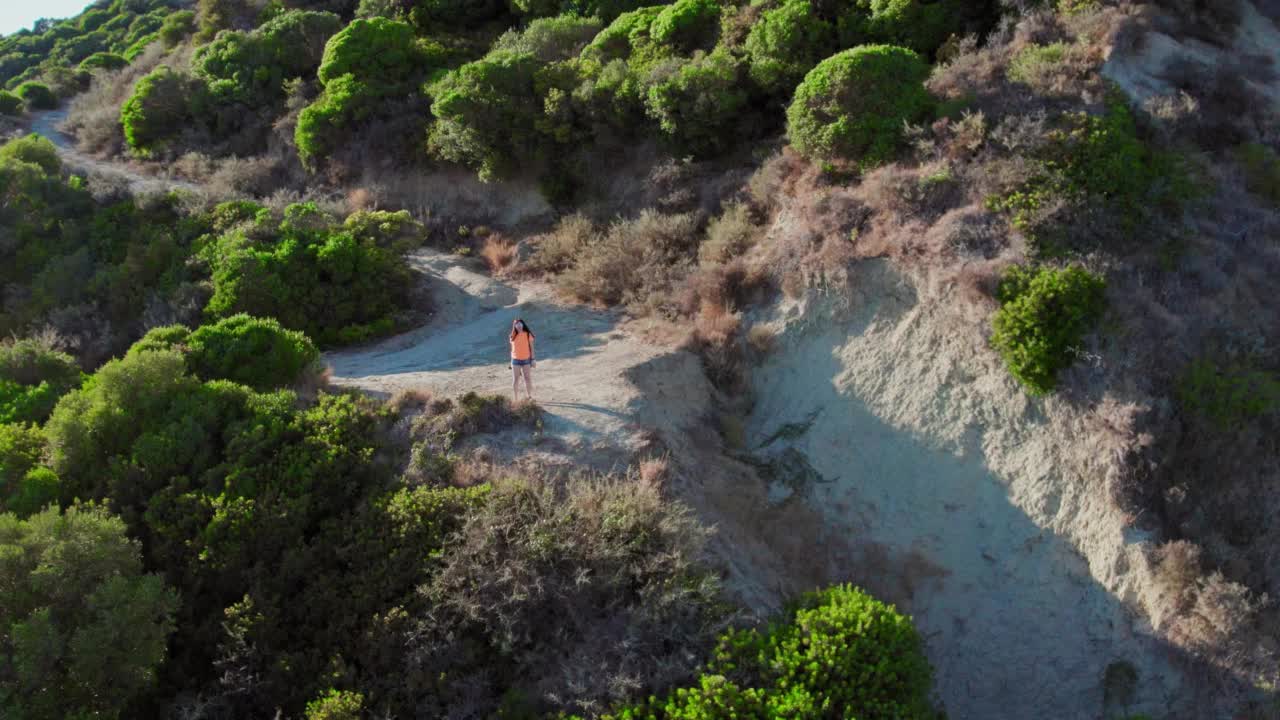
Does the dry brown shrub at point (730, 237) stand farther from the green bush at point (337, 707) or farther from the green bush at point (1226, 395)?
the green bush at point (337, 707)

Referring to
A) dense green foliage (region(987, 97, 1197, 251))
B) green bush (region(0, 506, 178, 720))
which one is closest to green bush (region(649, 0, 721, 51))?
dense green foliage (region(987, 97, 1197, 251))

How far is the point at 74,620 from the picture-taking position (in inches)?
299

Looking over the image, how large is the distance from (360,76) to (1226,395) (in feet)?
67.4

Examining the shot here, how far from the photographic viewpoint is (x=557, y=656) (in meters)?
8.26

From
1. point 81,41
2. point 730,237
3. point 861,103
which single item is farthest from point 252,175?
point 81,41

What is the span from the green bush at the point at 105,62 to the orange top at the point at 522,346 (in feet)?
116

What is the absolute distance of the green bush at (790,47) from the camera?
1619 centimetres

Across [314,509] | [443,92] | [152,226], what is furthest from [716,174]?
[152,226]

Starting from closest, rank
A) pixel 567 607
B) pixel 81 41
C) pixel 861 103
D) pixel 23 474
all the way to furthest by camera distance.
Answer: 1. pixel 567 607
2. pixel 23 474
3. pixel 861 103
4. pixel 81 41

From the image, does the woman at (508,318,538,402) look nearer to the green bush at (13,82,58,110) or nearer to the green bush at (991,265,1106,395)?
the green bush at (991,265,1106,395)

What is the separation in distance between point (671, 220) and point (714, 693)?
1000 centimetres

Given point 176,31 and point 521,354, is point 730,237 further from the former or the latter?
point 176,31

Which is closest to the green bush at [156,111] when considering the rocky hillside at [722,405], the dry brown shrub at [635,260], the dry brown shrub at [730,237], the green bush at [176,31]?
the rocky hillside at [722,405]

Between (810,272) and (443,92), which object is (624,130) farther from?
(810,272)
